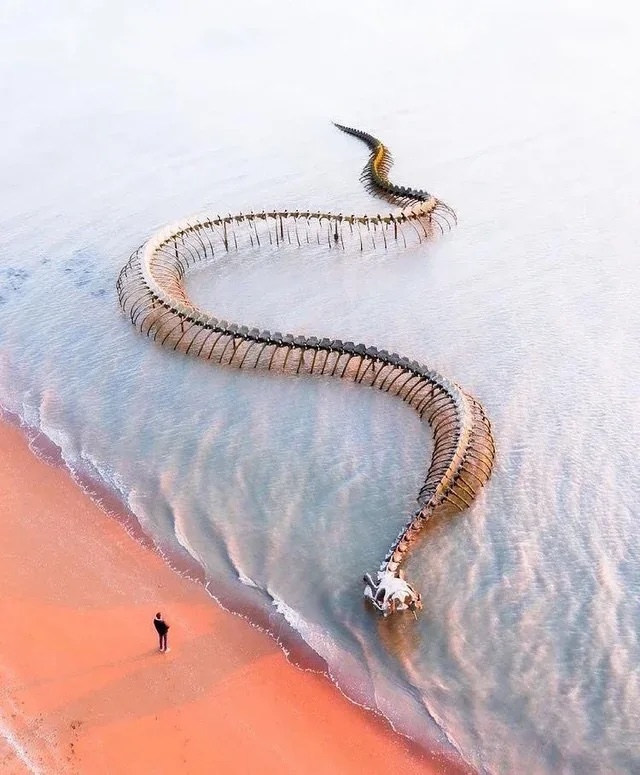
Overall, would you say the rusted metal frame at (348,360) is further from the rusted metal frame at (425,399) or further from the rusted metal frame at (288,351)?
the rusted metal frame at (425,399)

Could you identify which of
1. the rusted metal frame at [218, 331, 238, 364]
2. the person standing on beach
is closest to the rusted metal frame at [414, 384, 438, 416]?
the rusted metal frame at [218, 331, 238, 364]

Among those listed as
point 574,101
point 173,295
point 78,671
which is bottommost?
point 78,671

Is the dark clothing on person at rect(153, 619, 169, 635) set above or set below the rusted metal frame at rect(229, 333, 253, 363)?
below

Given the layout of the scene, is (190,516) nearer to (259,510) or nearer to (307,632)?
(259,510)

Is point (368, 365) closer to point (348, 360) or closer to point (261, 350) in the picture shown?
point (348, 360)

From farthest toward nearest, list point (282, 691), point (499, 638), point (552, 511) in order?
point (552, 511) → point (499, 638) → point (282, 691)

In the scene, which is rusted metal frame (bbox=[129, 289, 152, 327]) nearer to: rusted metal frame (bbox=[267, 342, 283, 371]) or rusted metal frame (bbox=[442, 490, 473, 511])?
rusted metal frame (bbox=[267, 342, 283, 371])

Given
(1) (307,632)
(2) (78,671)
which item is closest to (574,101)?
(1) (307,632)
